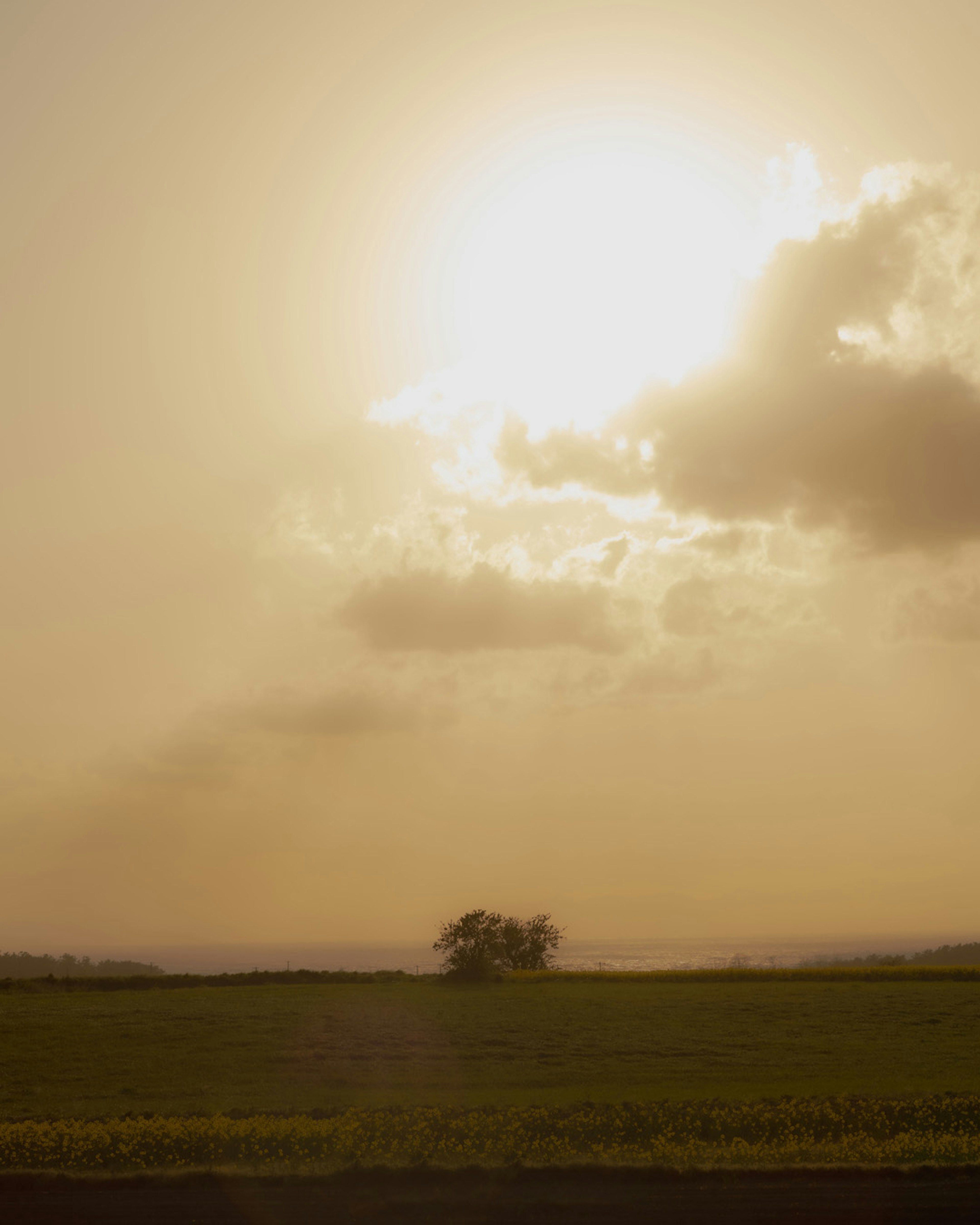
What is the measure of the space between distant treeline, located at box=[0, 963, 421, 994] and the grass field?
3934mm

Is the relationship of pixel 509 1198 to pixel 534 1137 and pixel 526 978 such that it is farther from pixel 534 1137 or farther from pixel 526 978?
pixel 526 978

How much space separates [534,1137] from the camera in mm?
22438

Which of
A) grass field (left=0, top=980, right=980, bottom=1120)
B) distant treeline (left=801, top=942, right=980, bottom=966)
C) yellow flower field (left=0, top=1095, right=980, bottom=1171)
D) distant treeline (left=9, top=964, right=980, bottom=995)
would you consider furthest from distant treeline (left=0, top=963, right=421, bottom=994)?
yellow flower field (left=0, top=1095, right=980, bottom=1171)

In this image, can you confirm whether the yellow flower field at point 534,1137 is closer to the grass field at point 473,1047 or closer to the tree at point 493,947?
the grass field at point 473,1047

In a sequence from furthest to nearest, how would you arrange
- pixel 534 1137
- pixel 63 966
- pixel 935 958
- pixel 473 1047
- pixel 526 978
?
1. pixel 63 966
2. pixel 935 958
3. pixel 526 978
4. pixel 473 1047
5. pixel 534 1137

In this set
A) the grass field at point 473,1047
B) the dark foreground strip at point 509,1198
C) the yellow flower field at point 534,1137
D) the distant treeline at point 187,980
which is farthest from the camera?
the distant treeline at point 187,980

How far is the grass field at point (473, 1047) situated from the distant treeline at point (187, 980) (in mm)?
3934

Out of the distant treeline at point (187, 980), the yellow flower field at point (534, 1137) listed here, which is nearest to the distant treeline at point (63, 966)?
the distant treeline at point (187, 980)

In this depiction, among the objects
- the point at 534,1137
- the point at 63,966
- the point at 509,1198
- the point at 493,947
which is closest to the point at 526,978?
the point at 493,947

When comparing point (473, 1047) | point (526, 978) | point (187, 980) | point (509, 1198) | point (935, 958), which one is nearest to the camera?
point (509, 1198)

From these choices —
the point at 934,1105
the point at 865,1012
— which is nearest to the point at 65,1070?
the point at 934,1105

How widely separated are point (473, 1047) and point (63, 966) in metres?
131

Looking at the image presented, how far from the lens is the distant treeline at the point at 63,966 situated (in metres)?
102

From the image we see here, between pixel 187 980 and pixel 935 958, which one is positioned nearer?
pixel 187 980
